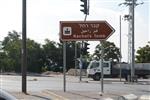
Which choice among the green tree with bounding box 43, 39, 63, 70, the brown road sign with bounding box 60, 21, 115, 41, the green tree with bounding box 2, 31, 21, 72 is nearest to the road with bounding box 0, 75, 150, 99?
the brown road sign with bounding box 60, 21, 115, 41

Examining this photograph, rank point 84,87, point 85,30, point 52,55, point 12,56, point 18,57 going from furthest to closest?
Result: point 52,55 → point 12,56 → point 18,57 → point 84,87 → point 85,30

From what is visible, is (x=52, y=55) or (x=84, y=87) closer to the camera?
(x=84, y=87)

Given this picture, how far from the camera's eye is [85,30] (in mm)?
23531

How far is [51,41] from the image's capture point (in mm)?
100750

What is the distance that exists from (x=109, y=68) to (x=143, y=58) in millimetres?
45845

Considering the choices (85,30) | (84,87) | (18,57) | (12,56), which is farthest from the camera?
(12,56)

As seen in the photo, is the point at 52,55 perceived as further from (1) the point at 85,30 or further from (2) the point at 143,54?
(1) the point at 85,30

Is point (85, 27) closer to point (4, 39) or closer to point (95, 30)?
point (95, 30)

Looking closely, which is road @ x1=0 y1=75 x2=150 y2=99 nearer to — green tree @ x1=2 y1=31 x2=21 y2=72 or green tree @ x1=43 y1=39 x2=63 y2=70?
green tree @ x1=2 y1=31 x2=21 y2=72

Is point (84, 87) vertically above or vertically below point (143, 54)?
below

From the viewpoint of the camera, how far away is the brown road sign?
2306 centimetres

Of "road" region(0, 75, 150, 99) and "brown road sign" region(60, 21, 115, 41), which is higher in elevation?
"brown road sign" region(60, 21, 115, 41)

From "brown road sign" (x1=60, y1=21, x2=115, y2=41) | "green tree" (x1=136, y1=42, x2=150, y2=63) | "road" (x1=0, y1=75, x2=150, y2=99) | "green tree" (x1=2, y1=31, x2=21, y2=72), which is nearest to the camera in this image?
"brown road sign" (x1=60, y1=21, x2=115, y2=41)

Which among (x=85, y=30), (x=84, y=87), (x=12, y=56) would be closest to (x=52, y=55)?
(x=12, y=56)
